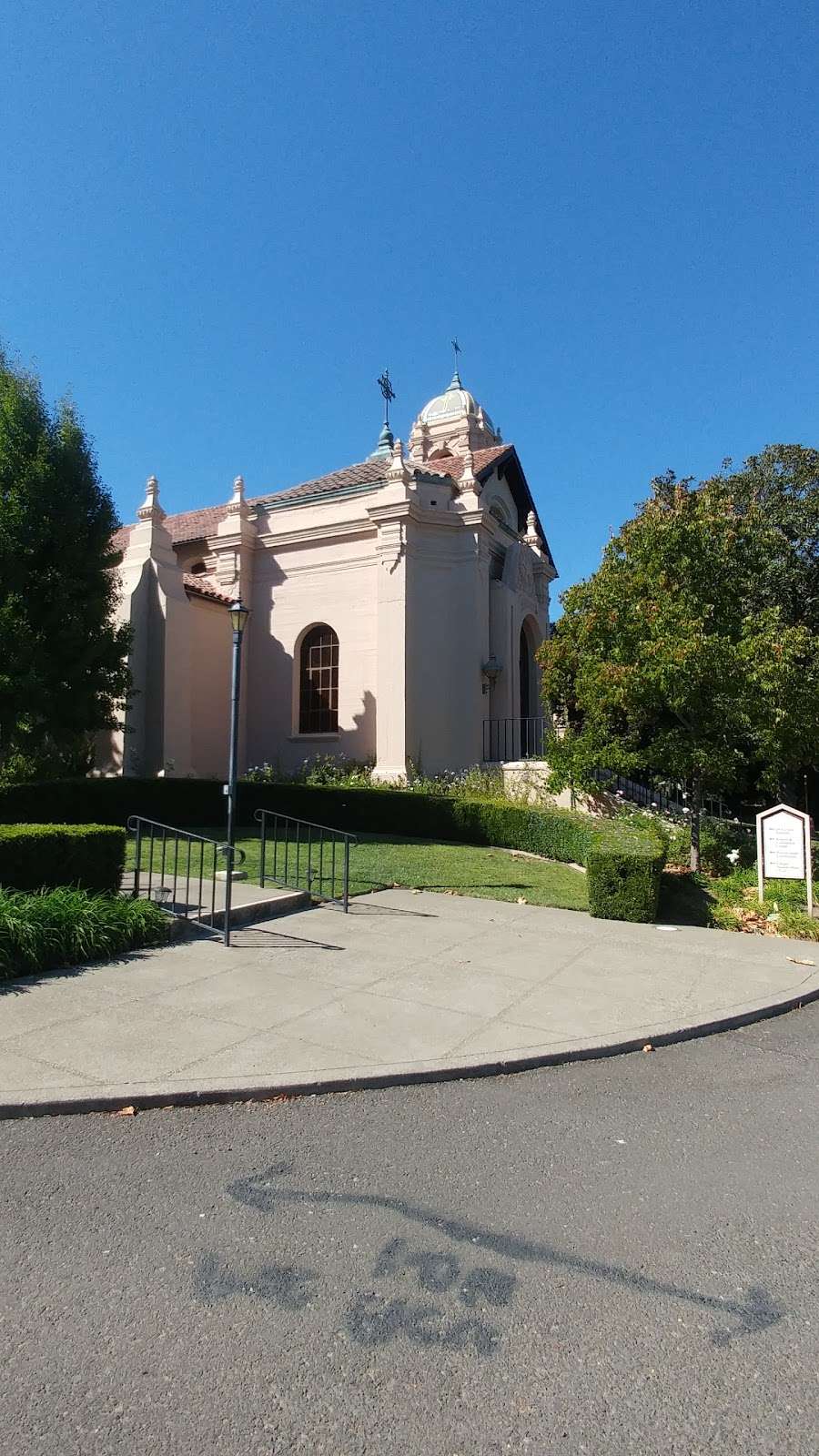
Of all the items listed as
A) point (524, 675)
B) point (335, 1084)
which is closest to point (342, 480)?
point (524, 675)

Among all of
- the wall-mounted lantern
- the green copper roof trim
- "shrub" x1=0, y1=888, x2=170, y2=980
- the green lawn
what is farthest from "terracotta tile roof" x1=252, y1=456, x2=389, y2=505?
"shrub" x1=0, y1=888, x2=170, y2=980

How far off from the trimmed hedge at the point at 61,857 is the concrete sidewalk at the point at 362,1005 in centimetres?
132

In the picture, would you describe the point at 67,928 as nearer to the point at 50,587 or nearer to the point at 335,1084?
the point at 335,1084

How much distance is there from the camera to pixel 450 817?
1568cm

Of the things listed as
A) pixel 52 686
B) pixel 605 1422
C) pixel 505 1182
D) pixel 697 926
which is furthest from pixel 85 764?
pixel 605 1422

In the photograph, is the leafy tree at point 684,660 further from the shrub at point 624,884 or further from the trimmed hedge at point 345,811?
the shrub at point 624,884

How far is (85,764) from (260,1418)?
56.0 ft

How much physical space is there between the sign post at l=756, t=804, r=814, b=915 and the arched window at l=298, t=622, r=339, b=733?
12683 millimetres

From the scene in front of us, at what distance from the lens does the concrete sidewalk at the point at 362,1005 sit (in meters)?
4.54

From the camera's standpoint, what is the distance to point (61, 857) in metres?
7.91

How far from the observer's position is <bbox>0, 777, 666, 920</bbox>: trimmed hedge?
13969 millimetres

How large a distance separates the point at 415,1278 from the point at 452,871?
376 inches

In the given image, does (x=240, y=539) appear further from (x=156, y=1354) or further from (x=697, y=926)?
(x=156, y=1354)

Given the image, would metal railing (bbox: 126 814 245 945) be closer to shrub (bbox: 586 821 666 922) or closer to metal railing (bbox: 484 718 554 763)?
shrub (bbox: 586 821 666 922)
